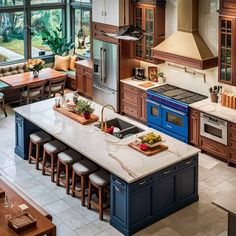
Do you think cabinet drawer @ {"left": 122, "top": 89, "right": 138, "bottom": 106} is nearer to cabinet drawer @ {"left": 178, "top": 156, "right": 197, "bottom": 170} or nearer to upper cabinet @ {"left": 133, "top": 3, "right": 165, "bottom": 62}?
upper cabinet @ {"left": 133, "top": 3, "right": 165, "bottom": 62}

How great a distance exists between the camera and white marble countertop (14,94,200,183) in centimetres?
748

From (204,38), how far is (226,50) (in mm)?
838

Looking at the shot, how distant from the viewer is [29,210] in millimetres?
6363

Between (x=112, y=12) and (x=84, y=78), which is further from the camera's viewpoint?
(x=84, y=78)

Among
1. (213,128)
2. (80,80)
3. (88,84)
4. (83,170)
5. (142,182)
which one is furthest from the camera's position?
(80,80)

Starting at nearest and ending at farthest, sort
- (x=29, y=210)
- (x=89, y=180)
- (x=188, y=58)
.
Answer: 1. (x=29, y=210)
2. (x=89, y=180)
3. (x=188, y=58)

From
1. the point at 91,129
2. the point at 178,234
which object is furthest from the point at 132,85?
the point at 178,234

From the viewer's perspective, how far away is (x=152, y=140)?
26.2 feet

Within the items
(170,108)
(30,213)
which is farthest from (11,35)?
(30,213)

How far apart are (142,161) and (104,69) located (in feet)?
16.0

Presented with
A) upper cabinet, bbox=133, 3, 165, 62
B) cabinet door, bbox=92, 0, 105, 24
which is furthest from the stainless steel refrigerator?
upper cabinet, bbox=133, 3, 165, 62

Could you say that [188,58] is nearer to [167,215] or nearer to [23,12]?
[167,215]

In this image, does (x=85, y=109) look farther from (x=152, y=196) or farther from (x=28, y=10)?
(x=28, y=10)

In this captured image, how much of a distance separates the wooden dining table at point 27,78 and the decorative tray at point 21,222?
6.61 metres
